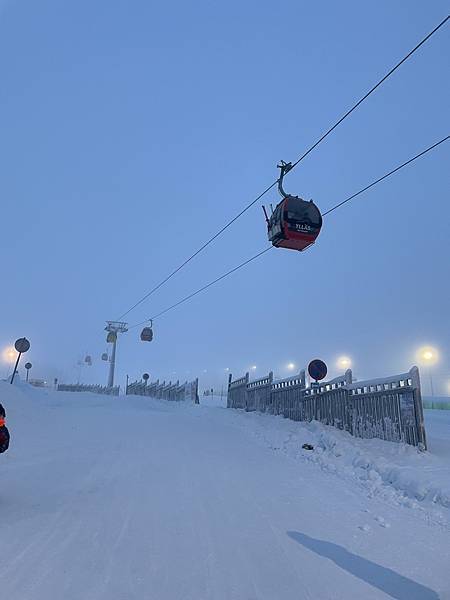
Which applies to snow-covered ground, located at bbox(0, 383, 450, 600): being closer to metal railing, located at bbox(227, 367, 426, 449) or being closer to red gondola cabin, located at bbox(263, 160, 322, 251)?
metal railing, located at bbox(227, 367, 426, 449)

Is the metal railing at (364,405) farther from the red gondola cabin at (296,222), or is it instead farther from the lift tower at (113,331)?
the lift tower at (113,331)

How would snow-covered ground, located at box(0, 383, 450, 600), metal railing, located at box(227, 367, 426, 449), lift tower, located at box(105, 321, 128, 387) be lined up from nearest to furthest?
snow-covered ground, located at box(0, 383, 450, 600)
metal railing, located at box(227, 367, 426, 449)
lift tower, located at box(105, 321, 128, 387)

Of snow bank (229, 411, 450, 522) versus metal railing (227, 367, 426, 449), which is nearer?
snow bank (229, 411, 450, 522)

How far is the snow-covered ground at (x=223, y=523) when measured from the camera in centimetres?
307

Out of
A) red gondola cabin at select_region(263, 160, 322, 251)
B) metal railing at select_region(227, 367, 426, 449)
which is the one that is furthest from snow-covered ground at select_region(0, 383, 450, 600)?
red gondola cabin at select_region(263, 160, 322, 251)

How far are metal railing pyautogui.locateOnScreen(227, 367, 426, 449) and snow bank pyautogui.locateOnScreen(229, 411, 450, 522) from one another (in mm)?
391

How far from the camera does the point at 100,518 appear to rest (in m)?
4.44

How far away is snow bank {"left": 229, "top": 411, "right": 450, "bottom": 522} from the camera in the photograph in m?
5.96

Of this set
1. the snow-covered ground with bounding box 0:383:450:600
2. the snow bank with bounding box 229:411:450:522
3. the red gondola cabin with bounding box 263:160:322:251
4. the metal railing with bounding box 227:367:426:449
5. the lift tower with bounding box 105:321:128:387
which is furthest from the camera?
the lift tower with bounding box 105:321:128:387

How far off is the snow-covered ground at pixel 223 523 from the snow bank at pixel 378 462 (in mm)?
40

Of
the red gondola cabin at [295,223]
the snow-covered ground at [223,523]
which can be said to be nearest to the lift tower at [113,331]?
the red gondola cabin at [295,223]

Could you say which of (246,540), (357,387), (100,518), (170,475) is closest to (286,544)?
(246,540)

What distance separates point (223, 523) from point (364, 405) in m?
7.79

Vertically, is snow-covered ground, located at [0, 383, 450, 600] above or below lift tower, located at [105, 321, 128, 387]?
below
